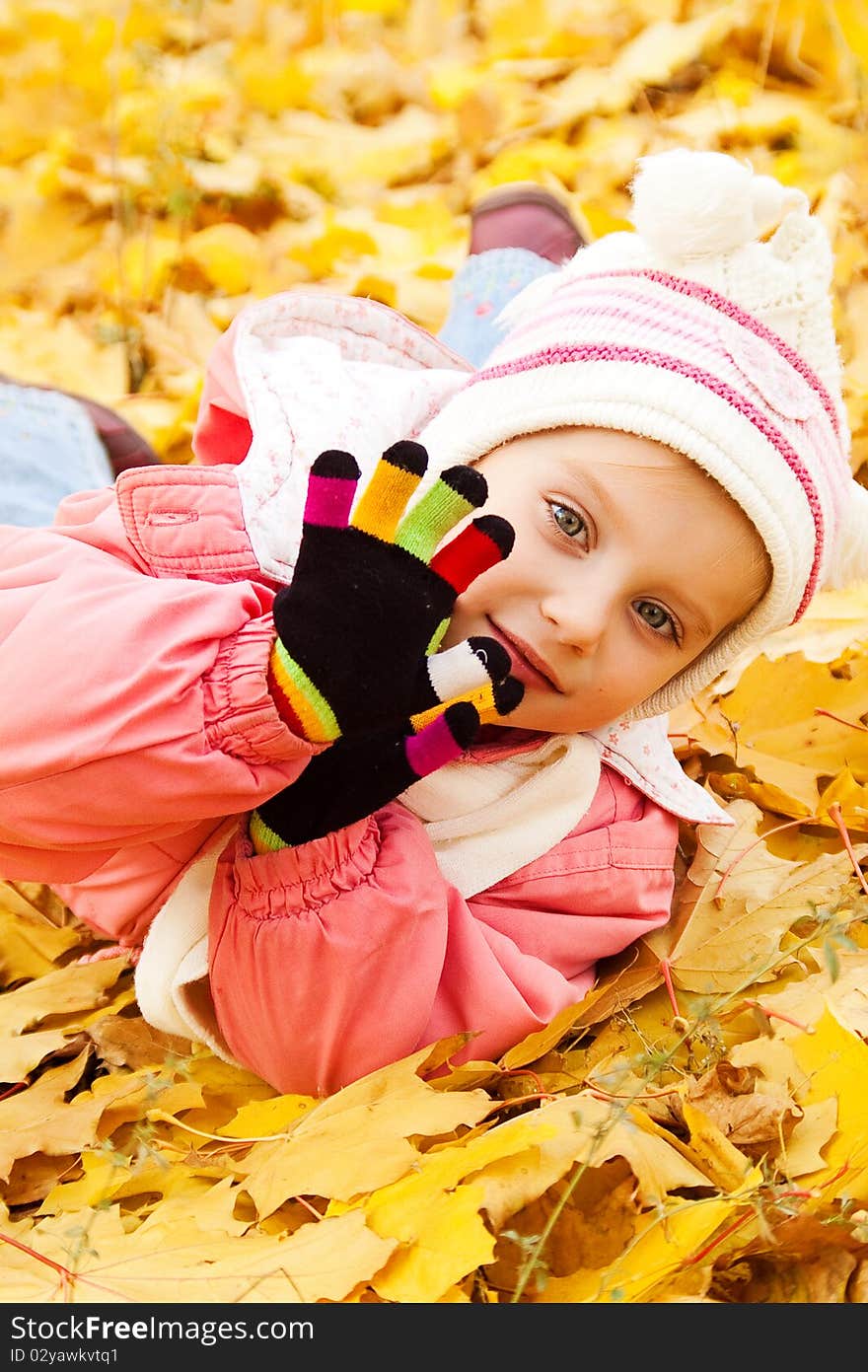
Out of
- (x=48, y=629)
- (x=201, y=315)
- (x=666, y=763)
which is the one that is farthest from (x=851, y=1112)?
(x=201, y=315)

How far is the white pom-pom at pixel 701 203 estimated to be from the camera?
1208 mm

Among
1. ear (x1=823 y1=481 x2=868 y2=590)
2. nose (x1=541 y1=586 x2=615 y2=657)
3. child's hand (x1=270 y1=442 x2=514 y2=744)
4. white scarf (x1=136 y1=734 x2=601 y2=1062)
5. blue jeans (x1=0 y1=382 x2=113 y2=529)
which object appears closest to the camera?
child's hand (x1=270 y1=442 x2=514 y2=744)

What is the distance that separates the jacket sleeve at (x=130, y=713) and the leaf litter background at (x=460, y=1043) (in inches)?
9.3

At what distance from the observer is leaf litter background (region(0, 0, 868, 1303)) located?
0.93m

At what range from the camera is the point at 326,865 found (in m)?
1.18

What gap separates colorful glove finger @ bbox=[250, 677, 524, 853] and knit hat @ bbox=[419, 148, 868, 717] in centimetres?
36

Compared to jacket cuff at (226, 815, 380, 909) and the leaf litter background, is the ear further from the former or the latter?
jacket cuff at (226, 815, 380, 909)

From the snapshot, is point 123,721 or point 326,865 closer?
point 123,721

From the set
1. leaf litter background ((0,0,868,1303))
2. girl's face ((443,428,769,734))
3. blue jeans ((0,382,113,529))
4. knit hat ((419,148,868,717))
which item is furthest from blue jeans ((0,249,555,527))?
girl's face ((443,428,769,734))

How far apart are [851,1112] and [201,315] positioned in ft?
6.68

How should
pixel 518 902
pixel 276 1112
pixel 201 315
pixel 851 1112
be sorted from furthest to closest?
1. pixel 201 315
2. pixel 518 902
3. pixel 276 1112
4. pixel 851 1112
